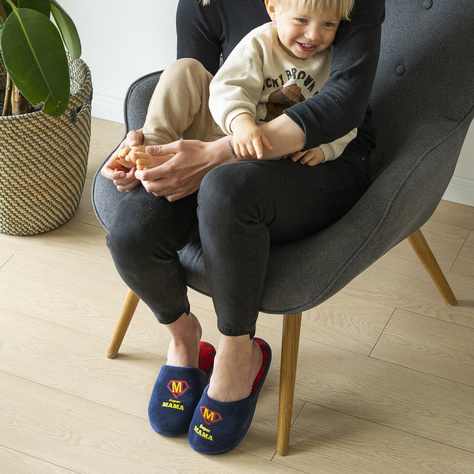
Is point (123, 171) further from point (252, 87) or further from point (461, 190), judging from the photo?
point (461, 190)

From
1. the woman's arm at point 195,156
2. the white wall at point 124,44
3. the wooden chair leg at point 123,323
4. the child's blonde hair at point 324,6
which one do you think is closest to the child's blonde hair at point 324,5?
the child's blonde hair at point 324,6

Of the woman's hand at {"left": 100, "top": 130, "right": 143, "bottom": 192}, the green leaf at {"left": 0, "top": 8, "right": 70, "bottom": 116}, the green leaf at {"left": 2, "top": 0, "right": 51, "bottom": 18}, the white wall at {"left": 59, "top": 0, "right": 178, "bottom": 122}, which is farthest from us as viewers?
the white wall at {"left": 59, "top": 0, "right": 178, "bottom": 122}

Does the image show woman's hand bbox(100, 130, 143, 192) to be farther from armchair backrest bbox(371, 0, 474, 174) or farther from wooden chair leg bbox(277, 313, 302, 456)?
armchair backrest bbox(371, 0, 474, 174)

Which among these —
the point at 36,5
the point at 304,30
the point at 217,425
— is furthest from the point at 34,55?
the point at 217,425

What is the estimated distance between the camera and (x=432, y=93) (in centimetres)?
144

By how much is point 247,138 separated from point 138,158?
200 millimetres

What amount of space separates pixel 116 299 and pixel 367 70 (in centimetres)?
87

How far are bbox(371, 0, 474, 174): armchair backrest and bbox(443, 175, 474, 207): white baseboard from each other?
0.69m

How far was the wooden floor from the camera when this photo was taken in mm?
1394

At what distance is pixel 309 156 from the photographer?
128cm

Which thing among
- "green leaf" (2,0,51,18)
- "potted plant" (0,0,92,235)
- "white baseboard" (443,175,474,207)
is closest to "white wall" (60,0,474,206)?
"white baseboard" (443,175,474,207)

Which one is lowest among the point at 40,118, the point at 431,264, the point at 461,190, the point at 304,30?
the point at 461,190

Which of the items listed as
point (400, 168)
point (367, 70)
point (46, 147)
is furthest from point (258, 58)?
point (46, 147)

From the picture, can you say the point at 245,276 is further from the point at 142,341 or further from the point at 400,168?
the point at 142,341
